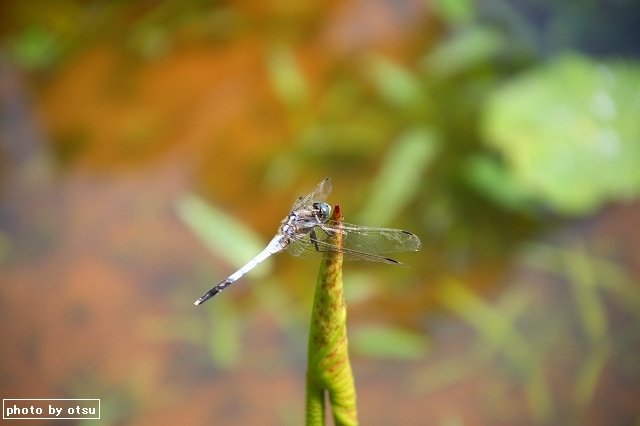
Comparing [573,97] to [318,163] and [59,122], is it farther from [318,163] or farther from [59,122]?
[59,122]

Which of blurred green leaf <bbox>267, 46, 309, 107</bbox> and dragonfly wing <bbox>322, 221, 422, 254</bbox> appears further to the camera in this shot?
blurred green leaf <bbox>267, 46, 309, 107</bbox>

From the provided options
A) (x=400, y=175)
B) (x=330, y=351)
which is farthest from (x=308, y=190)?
(x=330, y=351)

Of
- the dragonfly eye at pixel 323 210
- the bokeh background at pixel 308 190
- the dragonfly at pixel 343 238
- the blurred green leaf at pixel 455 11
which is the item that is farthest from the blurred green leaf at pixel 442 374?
the blurred green leaf at pixel 455 11

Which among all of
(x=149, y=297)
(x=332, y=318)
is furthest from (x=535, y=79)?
(x=332, y=318)

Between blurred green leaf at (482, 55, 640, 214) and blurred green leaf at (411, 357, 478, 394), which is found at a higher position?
blurred green leaf at (482, 55, 640, 214)

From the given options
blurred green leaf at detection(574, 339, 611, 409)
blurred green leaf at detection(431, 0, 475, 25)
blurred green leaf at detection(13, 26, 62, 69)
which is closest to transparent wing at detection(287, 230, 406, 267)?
blurred green leaf at detection(574, 339, 611, 409)

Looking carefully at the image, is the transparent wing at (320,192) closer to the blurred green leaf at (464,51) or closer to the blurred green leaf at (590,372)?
the blurred green leaf at (590,372)

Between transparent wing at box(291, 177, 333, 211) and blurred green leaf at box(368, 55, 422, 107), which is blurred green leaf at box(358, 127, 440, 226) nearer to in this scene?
blurred green leaf at box(368, 55, 422, 107)
